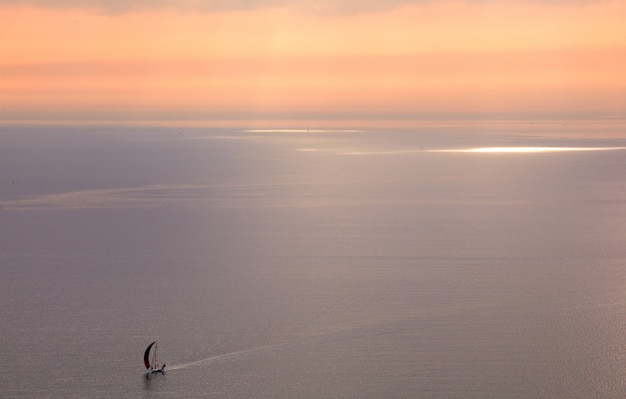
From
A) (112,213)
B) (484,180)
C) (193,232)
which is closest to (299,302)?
(193,232)

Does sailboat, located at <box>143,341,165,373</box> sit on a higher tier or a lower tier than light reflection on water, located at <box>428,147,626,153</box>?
lower

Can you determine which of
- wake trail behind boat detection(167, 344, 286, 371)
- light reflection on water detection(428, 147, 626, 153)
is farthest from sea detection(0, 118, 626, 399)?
light reflection on water detection(428, 147, 626, 153)

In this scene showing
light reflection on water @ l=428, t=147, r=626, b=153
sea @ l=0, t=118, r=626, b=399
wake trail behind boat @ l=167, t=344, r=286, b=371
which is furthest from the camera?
light reflection on water @ l=428, t=147, r=626, b=153

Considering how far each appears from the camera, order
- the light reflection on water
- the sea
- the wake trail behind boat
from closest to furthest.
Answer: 1. the sea
2. the wake trail behind boat
3. the light reflection on water

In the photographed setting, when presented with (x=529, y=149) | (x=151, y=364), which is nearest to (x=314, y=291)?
(x=151, y=364)

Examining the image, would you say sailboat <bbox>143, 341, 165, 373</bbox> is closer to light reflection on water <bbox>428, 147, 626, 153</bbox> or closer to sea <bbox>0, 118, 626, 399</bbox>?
sea <bbox>0, 118, 626, 399</bbox>

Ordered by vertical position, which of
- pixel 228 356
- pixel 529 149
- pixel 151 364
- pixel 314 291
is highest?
pixel 529 149

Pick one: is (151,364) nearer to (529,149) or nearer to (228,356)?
(228,356)

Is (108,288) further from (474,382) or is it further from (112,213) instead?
(112,213)

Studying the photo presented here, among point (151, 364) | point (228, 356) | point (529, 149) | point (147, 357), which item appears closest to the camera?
point (147, 357)
